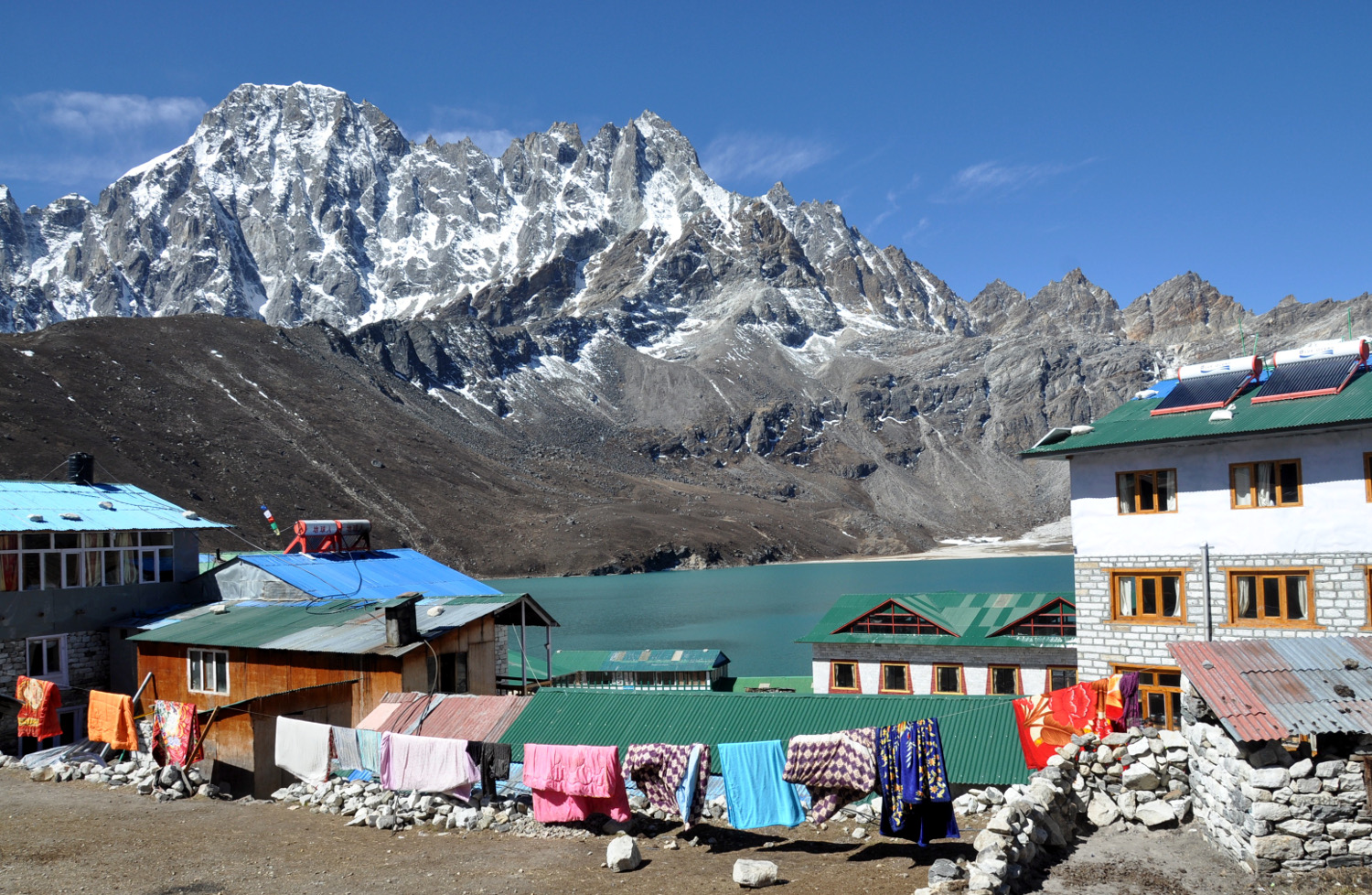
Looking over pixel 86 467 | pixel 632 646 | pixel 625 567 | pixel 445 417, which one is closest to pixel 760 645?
pixel 632 646

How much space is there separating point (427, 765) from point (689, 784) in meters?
5.31

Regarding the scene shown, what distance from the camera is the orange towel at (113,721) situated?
74.7 feet

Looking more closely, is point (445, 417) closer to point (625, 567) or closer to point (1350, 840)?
point (625, 567)

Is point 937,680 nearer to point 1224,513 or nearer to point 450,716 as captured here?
point 1224,513

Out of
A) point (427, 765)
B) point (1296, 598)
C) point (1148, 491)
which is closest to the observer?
point (427, 765)

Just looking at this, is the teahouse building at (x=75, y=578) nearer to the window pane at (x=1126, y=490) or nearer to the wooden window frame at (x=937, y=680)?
the wooden window frame at (x=937, y=680)

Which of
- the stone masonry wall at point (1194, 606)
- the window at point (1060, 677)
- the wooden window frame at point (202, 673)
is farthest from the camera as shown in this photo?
the window at point (1060, 677)

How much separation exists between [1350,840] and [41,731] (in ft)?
91.3

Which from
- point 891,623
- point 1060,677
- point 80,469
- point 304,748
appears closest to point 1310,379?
point 1060,677

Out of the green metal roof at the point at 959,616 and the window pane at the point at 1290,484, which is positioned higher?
the window pane at the point at 1290,484

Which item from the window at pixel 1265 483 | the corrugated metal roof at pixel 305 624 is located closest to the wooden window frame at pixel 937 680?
the window at pixel 1265 483

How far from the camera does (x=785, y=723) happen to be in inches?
675

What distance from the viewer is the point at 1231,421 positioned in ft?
69.3

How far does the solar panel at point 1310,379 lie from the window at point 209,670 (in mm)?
25919
